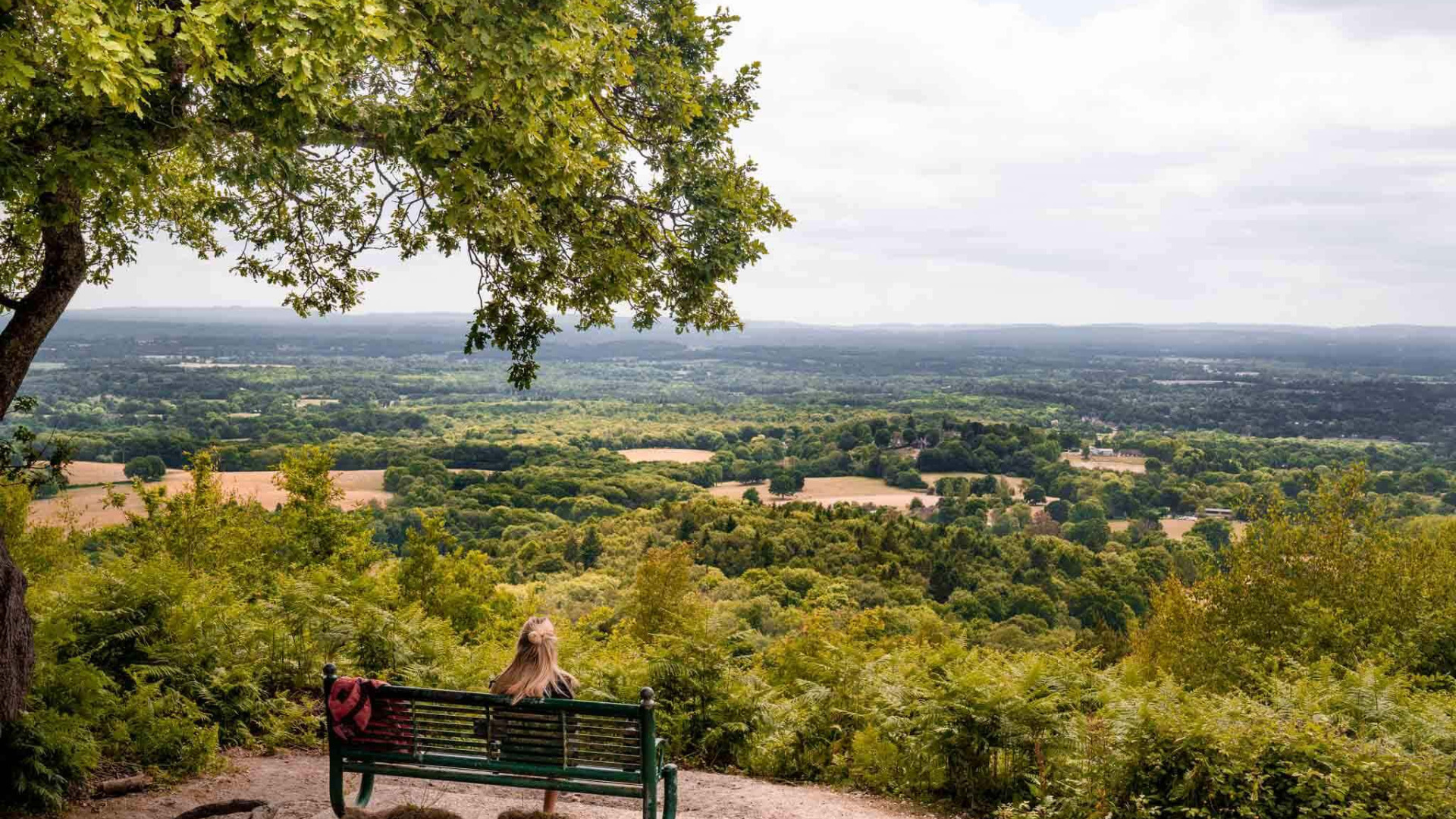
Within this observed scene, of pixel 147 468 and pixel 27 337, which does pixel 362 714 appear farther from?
pixel 147 468

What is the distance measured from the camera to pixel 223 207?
9.42 meters

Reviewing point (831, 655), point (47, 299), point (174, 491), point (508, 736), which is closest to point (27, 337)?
point (47, 299)

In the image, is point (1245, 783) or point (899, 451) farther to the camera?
point (899, 451)

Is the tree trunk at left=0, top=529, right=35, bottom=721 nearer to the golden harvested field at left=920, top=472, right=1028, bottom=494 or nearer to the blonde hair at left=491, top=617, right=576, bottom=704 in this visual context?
the blonde hair at left=491, top=617, right=576, bottom=704

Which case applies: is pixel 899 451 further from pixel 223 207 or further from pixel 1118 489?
pixel 223 207

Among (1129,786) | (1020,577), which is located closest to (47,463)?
(1129,786)

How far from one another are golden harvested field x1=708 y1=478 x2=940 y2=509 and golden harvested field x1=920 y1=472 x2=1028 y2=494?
6.68m

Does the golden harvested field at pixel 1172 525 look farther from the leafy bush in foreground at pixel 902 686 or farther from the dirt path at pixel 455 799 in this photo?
the dirt path at pixel 455 799

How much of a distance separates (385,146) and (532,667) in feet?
12.8

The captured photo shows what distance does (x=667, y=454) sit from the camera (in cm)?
13725

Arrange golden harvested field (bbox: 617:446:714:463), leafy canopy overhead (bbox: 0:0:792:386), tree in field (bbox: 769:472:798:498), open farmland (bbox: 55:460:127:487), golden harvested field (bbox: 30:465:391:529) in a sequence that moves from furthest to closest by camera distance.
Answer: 1. golden harvested field (bbox: 617:446:714:463)
2. tree in field (bbox: 769:472:798:498)
3. open farmland (bbox: 55:460:127:487)
4. golden harvested field (bbox: 30:465:391:529)
5. leafy canopy overhead (bbox: 0:0:792:386)

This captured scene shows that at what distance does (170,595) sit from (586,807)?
183 inches

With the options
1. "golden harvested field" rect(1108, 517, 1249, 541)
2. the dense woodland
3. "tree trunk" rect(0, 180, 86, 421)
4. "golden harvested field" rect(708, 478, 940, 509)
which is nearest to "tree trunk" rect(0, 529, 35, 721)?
the dense woodland

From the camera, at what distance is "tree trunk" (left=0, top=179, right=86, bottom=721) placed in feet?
20.7
